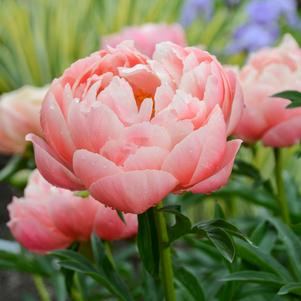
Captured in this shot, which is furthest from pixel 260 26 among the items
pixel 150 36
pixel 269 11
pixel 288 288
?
pixel 288 288

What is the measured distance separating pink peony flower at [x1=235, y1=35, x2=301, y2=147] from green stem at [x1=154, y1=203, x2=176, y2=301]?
0.69 ft

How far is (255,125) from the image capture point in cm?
80

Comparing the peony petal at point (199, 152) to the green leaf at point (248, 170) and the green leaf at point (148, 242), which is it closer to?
the green leaf at point (148, 242)

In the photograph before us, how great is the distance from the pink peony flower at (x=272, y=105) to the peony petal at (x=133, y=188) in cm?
27

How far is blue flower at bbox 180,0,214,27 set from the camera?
11.6ft

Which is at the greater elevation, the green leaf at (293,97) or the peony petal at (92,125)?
the peony petal at (92,125)

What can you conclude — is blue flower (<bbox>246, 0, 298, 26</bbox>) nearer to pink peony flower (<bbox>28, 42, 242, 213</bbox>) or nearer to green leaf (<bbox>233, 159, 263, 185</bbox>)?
green leaf (<bbox>233, 159, 263, 185</bbox>)

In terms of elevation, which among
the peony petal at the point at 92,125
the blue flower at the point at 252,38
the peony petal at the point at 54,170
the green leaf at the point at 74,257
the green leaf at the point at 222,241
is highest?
the peony petal at the point at 92,125

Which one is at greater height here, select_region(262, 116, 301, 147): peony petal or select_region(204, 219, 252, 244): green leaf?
select_region(204, 219, 252, 244): green leaf

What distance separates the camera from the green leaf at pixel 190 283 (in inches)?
29.0

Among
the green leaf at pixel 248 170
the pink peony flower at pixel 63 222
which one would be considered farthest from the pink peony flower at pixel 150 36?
the pink peony flower at pixel 63 222

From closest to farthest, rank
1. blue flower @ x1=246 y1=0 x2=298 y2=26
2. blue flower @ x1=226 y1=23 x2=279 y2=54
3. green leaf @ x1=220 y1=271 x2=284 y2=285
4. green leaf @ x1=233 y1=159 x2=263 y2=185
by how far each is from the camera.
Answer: green leaf @ x1=220 y1=271 x2=284 y2=285 < green leaf @ x1=233 y1=159 x2=263 y2=185 < blue flower @ x1=226 y1=23 x2=279 y2=54 < blue flower @ x1=246 y1=0 x2=298 y2=26

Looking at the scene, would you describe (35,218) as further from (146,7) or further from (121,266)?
(146,7)

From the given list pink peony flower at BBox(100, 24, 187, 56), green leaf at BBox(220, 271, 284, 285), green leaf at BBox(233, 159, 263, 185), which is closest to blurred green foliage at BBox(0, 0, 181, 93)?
pink peony flower at BBox(100, 24, 187, 56)
